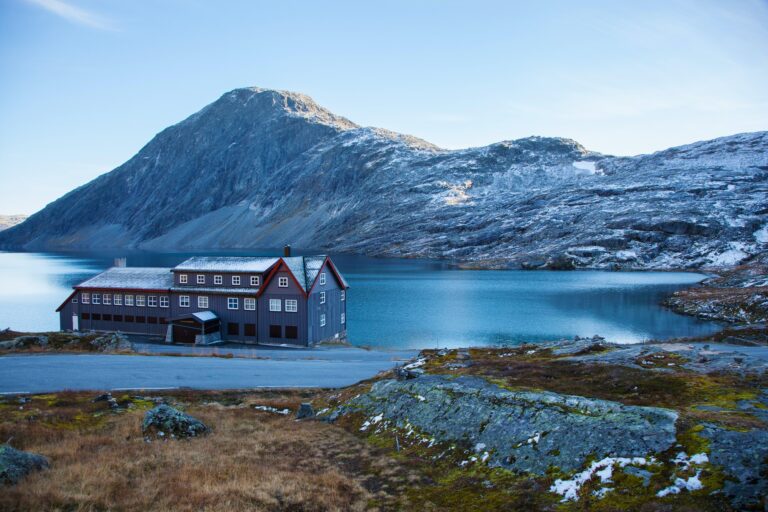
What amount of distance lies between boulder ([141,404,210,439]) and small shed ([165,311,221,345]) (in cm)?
3598

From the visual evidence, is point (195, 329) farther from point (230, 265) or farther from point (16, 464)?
point (16, 464)

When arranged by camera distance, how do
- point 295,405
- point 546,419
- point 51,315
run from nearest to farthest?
1. point 546,419
2. point 295,405
3. point 51,315

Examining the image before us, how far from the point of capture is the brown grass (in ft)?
42.1

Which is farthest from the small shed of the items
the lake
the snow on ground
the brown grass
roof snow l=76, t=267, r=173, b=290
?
the snow on ground

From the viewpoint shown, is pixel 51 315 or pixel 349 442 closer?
pixel 349 442

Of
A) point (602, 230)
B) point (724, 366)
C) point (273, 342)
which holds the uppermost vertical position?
point (602, 230)

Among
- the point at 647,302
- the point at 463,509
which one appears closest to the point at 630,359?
the point at 463,509

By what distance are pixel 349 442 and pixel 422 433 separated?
3.00 meters

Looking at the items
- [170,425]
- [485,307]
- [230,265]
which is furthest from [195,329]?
[485,307]

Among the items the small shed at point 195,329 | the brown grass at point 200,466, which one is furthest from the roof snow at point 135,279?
the brown grass at point 200,466

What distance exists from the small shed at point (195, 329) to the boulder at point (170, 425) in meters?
36.0

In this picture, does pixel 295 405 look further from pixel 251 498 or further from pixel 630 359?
pixel 630 359

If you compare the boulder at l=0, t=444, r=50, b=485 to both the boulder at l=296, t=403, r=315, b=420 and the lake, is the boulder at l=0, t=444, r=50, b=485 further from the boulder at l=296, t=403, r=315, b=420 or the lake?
the lake

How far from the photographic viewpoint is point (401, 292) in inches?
4195
